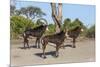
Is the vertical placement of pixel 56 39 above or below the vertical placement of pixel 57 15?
below

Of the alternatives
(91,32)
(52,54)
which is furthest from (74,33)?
(52,54)

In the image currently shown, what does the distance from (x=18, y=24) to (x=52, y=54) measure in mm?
498

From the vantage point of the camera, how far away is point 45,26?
2135mm

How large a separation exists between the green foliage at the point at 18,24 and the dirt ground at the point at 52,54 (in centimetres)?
10

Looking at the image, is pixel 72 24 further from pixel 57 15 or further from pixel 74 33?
pixel 57 15

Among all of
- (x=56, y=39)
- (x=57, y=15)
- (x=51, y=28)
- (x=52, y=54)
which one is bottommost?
(x=52, y=54)

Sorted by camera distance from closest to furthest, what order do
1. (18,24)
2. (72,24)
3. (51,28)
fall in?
(18,24) → (51,28) → (72,24)

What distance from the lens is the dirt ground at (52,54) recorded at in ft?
6.56

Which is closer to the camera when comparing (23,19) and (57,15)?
(23,19)

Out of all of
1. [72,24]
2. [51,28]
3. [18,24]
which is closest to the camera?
[18,24]

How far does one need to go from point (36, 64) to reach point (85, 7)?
0.88 meters

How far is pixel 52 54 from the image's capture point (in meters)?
2.16
